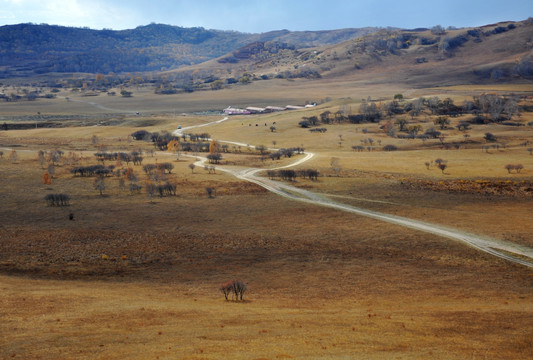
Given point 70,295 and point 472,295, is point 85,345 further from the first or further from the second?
point 472,295

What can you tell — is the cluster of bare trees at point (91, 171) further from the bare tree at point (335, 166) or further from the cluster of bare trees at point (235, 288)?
the cluster of bare trees at point (235, 288)

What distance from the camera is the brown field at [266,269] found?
851 inches

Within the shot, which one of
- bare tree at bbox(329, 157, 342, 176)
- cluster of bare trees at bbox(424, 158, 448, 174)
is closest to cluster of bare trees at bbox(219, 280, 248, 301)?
bare tree at bbox(329, 157, 342, 176)

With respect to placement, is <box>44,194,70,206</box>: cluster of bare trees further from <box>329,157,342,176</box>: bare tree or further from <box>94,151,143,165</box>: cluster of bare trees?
<box>329,157,342,176</box>: bare tree

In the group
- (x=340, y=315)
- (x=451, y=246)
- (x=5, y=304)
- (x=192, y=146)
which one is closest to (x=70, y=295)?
(x=5, y=304)

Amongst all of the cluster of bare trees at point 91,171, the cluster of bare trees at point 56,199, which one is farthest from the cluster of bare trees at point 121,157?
the cluster of bare trees at point 56,199

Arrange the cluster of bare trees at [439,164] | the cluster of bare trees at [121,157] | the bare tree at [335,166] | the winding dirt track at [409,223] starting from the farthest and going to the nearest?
1. the cluster of bare trees at [121,157]
2. the bare tree at [335,166]
3. the cluster of bare trees at [439,164]
4. the winding dirt track at [409,223]

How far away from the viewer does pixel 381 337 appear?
22.5 metres

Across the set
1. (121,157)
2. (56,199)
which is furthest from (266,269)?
(121,157)

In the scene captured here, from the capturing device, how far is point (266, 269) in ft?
122

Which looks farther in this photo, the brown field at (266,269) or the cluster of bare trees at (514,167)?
the cluster of bare trees at (514,167)

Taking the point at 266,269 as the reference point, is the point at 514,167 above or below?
above

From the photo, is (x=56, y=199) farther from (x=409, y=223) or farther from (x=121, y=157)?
(x=409, y=223)

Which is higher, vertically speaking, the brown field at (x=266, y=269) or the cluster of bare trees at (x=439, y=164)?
the cluster of bare trees at (x=439, y=164)
